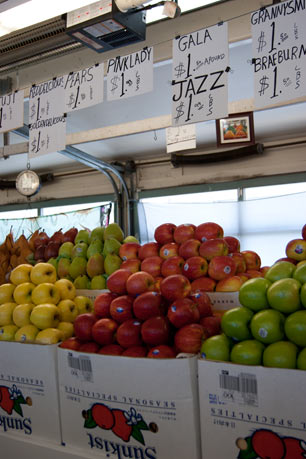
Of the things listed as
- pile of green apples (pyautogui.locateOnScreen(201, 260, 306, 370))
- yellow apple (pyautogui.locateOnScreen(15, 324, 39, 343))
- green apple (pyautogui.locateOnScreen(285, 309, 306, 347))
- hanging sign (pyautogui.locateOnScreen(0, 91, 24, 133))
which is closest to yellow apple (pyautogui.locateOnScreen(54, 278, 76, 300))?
yellow apple (pyautogui.locateOnScreen(15, 324, 39, 343))

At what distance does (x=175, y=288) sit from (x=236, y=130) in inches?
70.1

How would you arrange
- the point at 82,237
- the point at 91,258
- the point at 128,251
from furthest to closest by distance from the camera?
the point at 82,237, the point at 91,258, the point at 128,251

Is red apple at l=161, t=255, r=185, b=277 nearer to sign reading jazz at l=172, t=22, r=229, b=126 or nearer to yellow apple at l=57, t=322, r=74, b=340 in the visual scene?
yellow apple at l=57, t=322, r=74, b=340

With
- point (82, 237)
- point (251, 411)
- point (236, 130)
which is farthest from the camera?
point (236, 130)

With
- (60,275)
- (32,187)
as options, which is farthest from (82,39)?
(32,187)

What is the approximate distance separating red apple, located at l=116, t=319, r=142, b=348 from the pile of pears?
67cm

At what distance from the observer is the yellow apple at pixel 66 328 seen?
173 cm

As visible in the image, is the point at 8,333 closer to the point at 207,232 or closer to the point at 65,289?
the point at 65,289

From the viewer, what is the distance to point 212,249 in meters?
1.85

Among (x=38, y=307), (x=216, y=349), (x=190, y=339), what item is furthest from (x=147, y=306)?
(x=38, y=307)

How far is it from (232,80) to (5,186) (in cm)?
506

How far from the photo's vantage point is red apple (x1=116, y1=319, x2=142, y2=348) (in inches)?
57.3

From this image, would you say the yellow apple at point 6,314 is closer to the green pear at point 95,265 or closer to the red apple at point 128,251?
the green pear at point 95,265

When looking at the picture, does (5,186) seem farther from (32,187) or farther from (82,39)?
(82,39)
